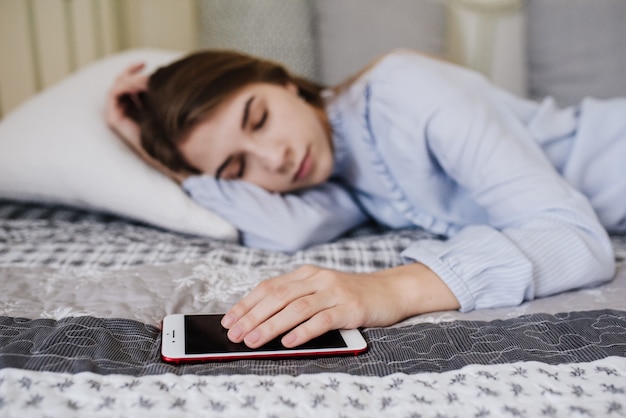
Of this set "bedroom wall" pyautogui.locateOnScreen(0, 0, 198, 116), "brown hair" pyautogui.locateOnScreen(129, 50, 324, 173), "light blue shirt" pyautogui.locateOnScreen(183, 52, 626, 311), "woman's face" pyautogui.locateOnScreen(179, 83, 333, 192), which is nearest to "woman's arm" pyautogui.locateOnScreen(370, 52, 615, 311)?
"light blue shirt" pyautogui.locateOnScreen(183, 52, 626, 311)

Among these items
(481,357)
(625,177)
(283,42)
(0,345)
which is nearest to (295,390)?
(481,357)

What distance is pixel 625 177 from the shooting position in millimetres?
1033

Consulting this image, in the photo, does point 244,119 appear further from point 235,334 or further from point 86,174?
point 235,334

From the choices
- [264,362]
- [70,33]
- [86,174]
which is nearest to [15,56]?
[70,33]

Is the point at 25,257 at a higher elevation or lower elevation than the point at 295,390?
lower

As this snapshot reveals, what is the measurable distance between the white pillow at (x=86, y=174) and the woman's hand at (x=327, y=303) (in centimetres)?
41

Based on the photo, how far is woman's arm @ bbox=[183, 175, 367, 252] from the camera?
98cm

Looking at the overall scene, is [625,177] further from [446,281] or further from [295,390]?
[295,390]

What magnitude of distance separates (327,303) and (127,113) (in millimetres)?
770

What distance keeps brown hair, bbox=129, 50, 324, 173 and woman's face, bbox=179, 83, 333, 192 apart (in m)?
0.02

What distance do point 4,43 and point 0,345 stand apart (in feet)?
4.23

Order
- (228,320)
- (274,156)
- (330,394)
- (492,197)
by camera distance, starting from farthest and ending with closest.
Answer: (274,156) < (492,197) < (228,320) < (330,394)

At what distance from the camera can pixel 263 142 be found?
100 cm

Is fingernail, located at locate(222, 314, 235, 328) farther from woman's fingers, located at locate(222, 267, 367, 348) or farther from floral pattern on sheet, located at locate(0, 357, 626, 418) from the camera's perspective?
floral pattern on sheet, located at locate(0, 357, 626, 418)
